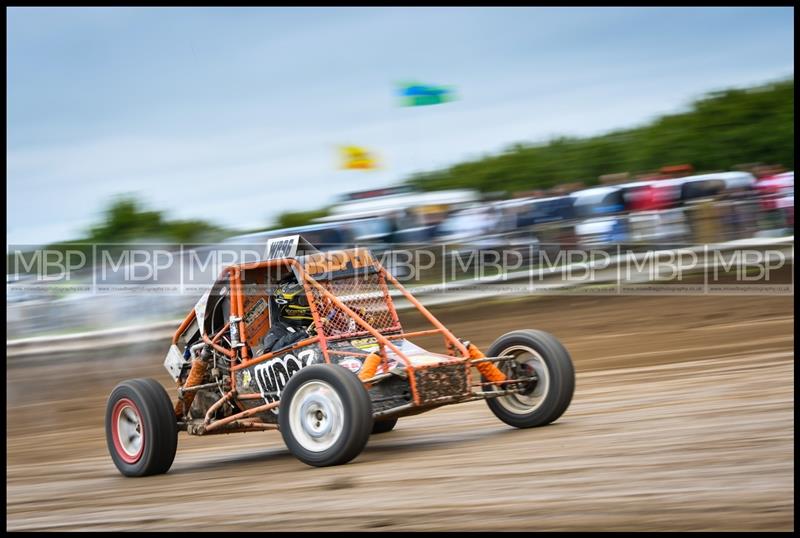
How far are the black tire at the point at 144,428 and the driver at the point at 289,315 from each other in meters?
0.82

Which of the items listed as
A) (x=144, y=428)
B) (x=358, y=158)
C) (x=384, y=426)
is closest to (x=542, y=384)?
(x=384, y=426)

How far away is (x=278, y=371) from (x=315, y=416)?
0.69 metres

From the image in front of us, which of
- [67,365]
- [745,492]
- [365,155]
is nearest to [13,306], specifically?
[67,365]

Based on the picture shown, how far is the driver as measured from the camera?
695 centimetres

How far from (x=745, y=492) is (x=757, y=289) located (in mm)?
8311

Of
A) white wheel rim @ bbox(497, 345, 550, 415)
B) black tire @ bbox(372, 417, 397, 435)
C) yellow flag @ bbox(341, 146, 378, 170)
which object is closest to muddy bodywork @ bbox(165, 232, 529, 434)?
white wheel rim @ bbox(497, 345, 550, 415)

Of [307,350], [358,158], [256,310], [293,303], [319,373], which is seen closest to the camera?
[319,373]

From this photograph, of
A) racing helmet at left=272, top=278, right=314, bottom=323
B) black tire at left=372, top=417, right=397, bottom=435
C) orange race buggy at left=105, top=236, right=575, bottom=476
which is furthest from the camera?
black tire at left=372, top=417, right=397, bottom=435

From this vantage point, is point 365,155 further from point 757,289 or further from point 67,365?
point 757,289

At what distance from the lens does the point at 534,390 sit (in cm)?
678

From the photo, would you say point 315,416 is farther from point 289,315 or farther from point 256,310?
point 256,310

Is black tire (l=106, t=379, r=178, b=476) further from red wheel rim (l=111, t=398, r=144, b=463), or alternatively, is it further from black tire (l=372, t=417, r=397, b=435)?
black tire (l=372, t=417, r=397, b=435)

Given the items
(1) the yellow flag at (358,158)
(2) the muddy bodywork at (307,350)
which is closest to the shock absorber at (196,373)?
(2) the muddy bodywork at (307,350)

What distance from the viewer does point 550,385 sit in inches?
259
